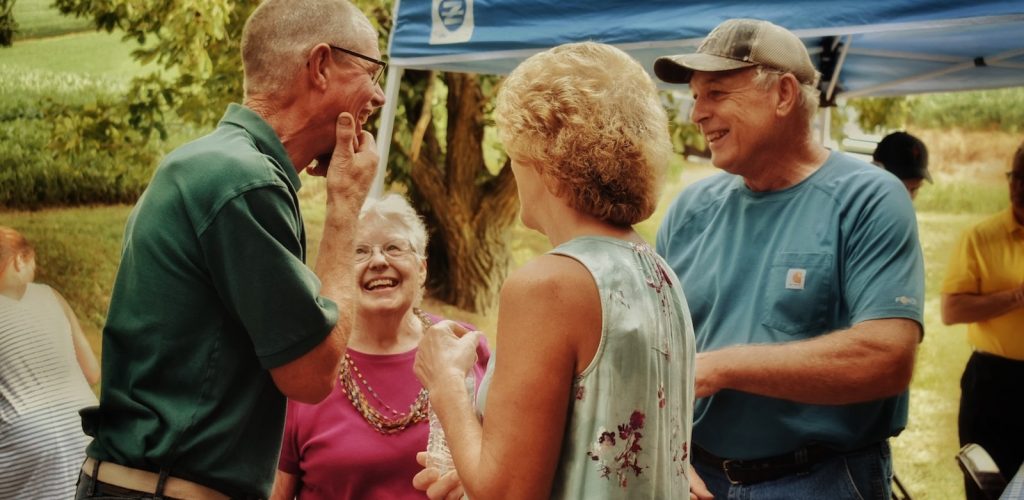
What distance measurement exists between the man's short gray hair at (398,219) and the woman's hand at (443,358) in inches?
46.2

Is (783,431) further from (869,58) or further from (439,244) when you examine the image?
(439,244)

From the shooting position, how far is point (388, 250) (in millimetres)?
2816

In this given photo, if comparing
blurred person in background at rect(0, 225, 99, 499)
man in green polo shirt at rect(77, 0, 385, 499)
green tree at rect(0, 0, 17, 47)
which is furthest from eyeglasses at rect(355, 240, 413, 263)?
green tree at rect(0, 0, 17, 47)

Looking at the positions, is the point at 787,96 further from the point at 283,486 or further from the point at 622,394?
the point at 283,486

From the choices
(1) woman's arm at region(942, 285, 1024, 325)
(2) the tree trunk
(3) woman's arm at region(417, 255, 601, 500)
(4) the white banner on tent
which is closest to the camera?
(3) woman's arm at region(417, 255, 601, 500)

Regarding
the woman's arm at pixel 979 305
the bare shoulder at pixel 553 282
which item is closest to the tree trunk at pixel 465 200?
the woman's arm at pixel 979 305

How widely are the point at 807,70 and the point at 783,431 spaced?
32.5 inches

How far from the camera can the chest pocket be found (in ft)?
7.15

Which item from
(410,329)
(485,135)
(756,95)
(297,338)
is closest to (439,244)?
(485,135)

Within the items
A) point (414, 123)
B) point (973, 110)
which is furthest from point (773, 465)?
point (973, 110)

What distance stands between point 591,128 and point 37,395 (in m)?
3.44

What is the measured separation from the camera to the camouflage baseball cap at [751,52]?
7.57 feet

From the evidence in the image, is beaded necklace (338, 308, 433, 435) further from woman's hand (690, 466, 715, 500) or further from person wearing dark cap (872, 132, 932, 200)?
person wearing dark cap (872, 132, 932, 200)

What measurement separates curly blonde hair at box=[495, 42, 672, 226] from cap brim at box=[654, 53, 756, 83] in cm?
81
